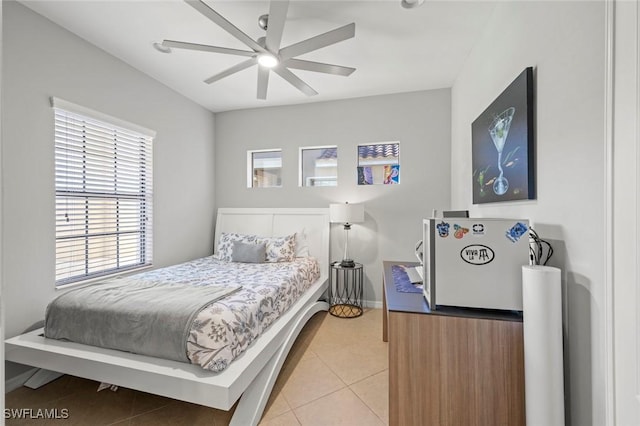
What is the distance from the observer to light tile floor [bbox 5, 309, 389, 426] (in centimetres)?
165

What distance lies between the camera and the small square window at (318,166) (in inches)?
150

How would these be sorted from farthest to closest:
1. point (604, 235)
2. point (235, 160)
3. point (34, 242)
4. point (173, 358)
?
point (235, 160), point (34, 242), point (173, 358), point (604, 235)

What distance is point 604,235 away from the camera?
3.02 ft

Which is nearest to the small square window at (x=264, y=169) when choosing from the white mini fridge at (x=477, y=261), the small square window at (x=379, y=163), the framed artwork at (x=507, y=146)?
the small square window at (x=379, y=163)

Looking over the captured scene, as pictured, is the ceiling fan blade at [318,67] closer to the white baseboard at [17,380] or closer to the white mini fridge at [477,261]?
the white mini fridge at [477,261]

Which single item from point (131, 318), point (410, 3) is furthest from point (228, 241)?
point (410, 3)

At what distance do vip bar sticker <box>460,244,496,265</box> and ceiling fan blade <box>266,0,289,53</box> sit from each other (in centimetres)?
157

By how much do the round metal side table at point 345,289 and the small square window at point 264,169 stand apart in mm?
1557

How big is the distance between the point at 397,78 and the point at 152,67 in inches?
102

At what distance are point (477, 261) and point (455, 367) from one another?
0.48 meters

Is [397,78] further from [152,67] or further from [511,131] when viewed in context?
[152,67]

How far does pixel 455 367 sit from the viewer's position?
121 centimetres

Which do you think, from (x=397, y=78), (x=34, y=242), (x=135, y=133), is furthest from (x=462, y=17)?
(x=34, y=242)

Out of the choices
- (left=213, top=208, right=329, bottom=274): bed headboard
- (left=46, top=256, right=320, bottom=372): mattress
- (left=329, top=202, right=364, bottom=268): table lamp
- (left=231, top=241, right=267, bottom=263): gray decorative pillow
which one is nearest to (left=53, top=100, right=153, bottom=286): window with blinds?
(left=46, top=256, right=320, bottom=372): mattress
